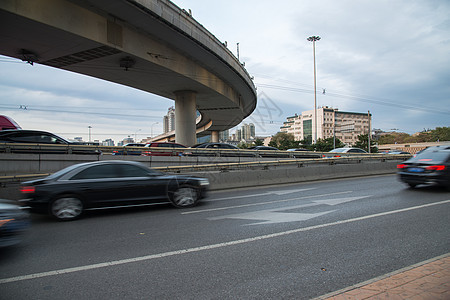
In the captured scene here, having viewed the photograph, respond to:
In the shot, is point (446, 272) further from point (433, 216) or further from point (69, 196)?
point (69, 196)

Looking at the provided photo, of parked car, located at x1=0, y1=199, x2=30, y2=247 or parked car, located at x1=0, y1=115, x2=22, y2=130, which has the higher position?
parked car, located at x1=0, y1=115, x2=22, y2=130

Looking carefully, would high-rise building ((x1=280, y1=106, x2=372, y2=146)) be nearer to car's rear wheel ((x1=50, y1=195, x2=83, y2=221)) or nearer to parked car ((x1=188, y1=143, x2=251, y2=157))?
→ parked car ((x1=188, y1=143, x2=251, y2=157))

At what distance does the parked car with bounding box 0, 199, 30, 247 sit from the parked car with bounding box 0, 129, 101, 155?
1292cm

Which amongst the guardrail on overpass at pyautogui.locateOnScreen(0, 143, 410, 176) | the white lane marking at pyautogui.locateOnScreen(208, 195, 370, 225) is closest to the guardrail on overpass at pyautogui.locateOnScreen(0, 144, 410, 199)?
the guardrail on overpass at pyautogui.locateOnScreen(0, 143, 410, 176)

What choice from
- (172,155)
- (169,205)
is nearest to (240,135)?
(172,155)

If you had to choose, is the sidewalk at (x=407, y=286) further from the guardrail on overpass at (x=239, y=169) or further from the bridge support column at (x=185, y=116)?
the bridge support column at (x=185, y=116)

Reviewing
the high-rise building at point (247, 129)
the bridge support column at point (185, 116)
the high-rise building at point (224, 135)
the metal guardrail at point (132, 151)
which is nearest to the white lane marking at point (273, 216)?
the metal guardrail at point (132, 151)

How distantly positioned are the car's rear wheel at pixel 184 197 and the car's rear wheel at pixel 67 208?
2.39 metres

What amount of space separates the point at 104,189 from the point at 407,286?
21.6 feet

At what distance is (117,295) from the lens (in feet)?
10.1

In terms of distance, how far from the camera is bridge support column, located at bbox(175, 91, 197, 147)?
25844 mm

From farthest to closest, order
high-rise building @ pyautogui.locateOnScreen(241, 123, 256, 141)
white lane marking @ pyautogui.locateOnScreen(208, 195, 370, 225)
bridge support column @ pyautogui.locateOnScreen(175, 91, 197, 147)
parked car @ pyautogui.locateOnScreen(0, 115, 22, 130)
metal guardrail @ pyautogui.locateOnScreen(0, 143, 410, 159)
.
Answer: high-rise building @ pyautogui.locateOnScreen(241, 123, 256, 141) < bridge support column @ pyautogui.locateOnScreen(175, 91, 197, 147) < parked car @ pyautogui.locateOnScreen(0, 115, 22, 130) < metal guardrail @ pyautogui.locateOnScreen(0, 143, 410, 159) < white lane marking @ pyautogui.locateOnScreen(208, 195, 370, 225)

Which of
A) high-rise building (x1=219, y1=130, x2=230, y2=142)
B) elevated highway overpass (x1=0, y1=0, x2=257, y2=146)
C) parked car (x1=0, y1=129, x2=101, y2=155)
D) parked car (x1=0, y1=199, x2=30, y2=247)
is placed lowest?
parked car (x1=0, y1=199, x2=30, y2=247)

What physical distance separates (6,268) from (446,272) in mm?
5839
